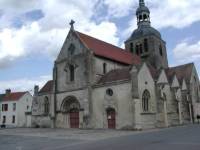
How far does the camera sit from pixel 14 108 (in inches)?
2170

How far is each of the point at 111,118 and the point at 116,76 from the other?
499 centimetres

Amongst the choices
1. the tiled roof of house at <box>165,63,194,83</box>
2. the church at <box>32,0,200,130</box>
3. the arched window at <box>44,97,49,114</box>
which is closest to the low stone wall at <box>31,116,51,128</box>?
the church at <box>32,0,200,130</box>

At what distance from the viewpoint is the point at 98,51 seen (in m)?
32.5

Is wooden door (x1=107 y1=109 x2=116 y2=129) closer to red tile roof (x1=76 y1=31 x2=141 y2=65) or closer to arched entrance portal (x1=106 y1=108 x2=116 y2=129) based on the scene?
arched entrance portal (x1=106 y1=108 x2=116 y2=129)

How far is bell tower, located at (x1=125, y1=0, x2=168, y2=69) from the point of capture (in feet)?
149

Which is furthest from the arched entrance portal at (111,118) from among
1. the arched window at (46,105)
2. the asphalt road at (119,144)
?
the asphalt road at (119,144)

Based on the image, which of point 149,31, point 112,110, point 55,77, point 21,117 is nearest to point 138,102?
point 112,110

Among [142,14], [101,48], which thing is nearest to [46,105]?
[101,48]

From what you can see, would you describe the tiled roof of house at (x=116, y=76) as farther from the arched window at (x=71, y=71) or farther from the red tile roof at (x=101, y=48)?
the arched window at (x=71, y=71)

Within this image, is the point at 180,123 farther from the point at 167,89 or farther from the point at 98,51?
the point at 98,51

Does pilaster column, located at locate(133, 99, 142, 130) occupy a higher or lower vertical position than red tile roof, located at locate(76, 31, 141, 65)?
lower

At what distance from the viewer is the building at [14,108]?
177 ft

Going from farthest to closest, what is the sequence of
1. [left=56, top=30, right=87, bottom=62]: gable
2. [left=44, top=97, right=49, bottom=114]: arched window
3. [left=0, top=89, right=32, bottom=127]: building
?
[left=0, top=89, right=32, bottom=127]: building
[left=44, top=97, right=49, bottom=114]: arched window
[left=56, top=30, right=87, bottom=62]: gable

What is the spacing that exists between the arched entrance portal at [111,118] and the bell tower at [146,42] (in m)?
19.0
